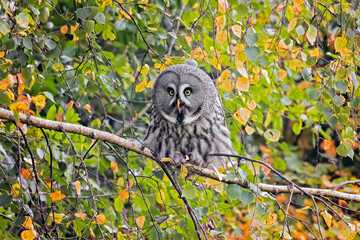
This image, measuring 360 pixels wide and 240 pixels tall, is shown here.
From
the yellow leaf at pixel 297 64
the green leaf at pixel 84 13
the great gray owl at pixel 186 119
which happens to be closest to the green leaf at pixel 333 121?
the yellow leaf at pixel 297 64

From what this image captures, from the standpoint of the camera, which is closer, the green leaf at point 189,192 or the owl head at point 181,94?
the green leaf at point 189,192

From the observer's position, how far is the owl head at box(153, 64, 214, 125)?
3.05 meters

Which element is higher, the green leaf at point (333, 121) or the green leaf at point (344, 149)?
the green leaf at point (333, 121)

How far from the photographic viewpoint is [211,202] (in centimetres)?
291

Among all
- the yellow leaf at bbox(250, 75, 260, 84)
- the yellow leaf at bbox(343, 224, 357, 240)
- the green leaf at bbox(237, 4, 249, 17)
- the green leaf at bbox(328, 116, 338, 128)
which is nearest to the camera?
the green leaf at bbox(237, 4, 249, 17)

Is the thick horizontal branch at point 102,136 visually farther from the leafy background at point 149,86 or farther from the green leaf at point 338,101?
the green leaf at point 338,101

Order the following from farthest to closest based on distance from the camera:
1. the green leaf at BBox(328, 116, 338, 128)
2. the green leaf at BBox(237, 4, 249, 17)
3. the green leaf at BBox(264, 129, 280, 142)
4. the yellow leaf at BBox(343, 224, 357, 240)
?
the green leaf at BBox(328, 116, 338, 128) < the green leaf at BBox(264, 129, 280, 142) < the yellow leaf at BBox(343, 224, 357, 240) < the green leaf at BBox(237, 4, 249, 17)

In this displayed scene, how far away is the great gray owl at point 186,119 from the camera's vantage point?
3053mm

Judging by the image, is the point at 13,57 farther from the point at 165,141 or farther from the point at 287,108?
the point at 287,108

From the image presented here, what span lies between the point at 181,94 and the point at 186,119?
0.16 meters

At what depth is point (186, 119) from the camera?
3041 mm

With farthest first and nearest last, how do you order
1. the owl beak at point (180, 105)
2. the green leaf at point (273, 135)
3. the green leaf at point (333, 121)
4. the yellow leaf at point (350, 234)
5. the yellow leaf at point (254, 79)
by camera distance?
the owl beak at point (180, 105)
the yellow leaf at point (254, 79)
the green leaf at point (333, 121)
the green leaf at point (273, 135)
the yellow leaf at point (350, 234)

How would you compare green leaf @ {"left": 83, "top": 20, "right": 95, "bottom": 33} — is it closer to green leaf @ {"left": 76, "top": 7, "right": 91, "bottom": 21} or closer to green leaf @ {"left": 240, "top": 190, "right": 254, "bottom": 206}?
green leaf @ {"left": 76, "top": 7, "right": 91, "bottom": 21}

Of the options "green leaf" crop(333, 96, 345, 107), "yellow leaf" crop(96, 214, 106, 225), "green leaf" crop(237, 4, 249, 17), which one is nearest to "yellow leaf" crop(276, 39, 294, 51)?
"green leaf" crop(333, 96, 345, 107)
